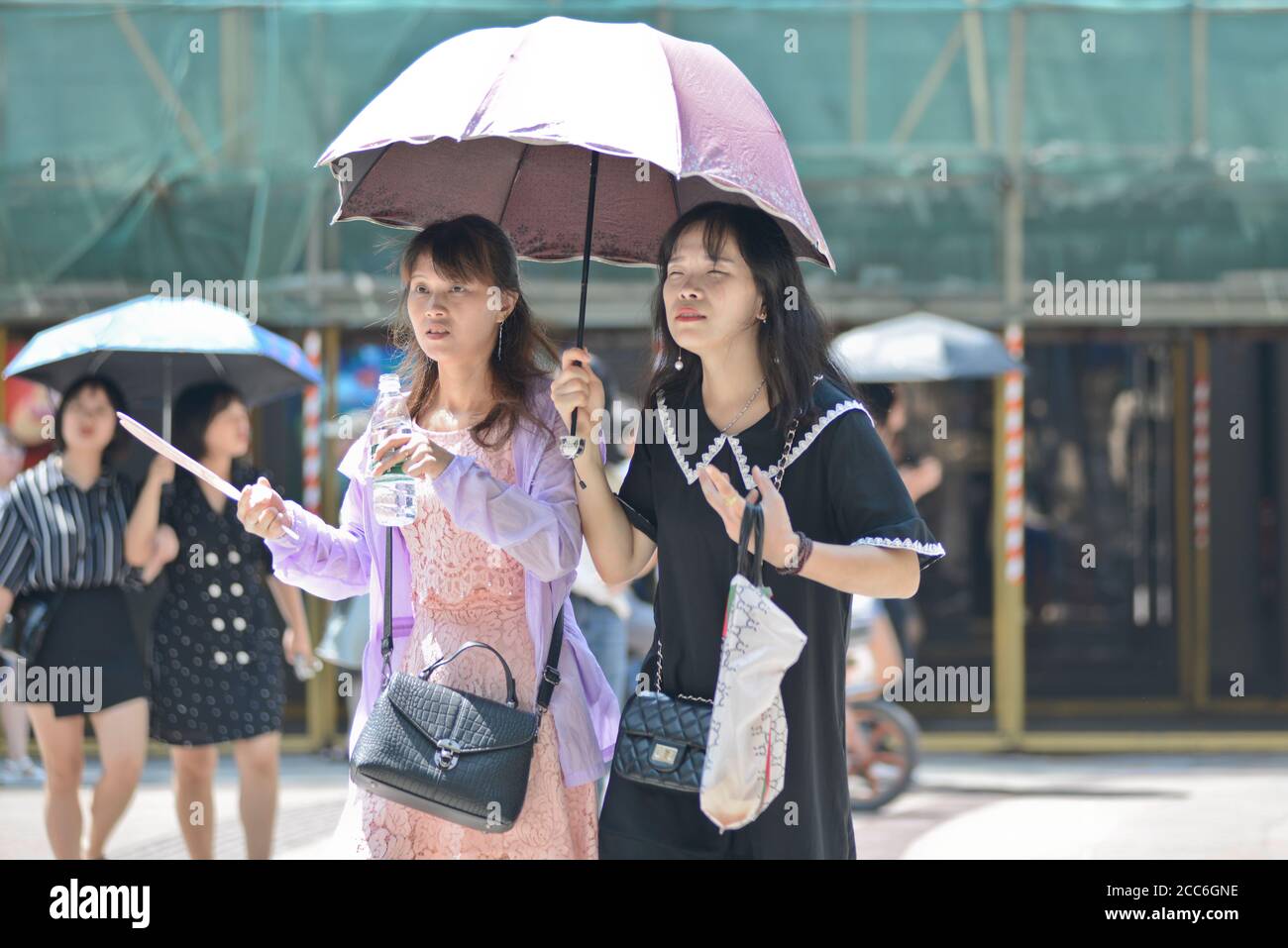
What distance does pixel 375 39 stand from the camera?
389 inches

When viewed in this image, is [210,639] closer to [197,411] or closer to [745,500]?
[197,411]

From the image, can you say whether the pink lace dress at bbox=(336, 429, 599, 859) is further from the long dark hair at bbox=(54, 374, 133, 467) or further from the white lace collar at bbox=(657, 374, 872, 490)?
the long dark hair at bbox=(54, 374, 133, 467)

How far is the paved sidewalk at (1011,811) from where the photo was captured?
7.53m

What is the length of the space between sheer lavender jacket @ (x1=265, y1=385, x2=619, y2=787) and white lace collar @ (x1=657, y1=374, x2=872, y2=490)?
0.20m

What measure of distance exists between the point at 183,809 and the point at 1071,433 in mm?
7272

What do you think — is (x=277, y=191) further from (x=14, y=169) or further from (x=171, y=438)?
(x=171, y=438)

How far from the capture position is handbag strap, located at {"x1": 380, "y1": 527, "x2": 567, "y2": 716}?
3.44 metres

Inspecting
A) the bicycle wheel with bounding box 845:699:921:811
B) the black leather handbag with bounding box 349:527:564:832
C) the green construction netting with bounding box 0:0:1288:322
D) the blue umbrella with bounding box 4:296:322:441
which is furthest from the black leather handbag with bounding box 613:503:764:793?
the green construction netting with bounding box 0:0:1288:322

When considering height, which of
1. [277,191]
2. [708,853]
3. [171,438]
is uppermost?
[277,191]

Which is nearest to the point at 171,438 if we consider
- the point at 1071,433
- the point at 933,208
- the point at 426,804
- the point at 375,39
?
the point at 426,804

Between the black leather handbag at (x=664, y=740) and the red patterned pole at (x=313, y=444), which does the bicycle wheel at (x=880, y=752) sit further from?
the black leather handbag at (x=664, y=740)

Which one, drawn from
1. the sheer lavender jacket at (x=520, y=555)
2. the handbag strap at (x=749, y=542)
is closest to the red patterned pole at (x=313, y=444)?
the sheer lavender jacket at (x=520, y=555)

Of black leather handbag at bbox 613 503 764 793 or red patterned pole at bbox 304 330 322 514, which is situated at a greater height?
red patterned pole at bbox 304 330 322 514
